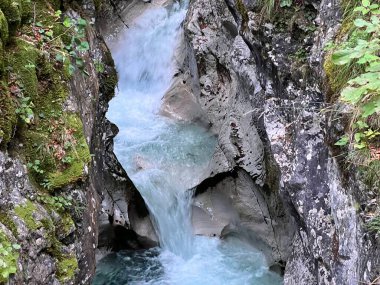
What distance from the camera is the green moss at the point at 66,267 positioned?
4.19 m

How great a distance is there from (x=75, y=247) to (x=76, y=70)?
2.33 meters

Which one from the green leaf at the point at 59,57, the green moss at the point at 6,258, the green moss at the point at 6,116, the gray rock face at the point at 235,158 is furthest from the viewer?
the gray rock face at the point at 235,158

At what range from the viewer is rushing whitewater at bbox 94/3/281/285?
827cm

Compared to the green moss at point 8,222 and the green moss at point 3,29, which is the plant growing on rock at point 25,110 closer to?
the green moss at point 3,29

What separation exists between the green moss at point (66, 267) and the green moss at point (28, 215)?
0.52m

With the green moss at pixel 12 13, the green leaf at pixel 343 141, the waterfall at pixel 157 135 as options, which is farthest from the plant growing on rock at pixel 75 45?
the waterfall at pixel 157 135

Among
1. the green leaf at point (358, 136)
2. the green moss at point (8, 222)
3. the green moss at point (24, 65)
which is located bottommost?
the green moss at point (8, 222)

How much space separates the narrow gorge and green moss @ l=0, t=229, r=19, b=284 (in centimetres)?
1

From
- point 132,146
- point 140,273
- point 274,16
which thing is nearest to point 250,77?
point 274,16

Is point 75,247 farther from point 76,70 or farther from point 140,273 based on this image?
point 140,273

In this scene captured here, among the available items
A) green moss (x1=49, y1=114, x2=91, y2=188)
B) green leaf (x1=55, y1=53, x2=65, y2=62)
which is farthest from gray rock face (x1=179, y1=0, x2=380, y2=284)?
green leaf (x1=55, y1=53, x2=65, y2=62)

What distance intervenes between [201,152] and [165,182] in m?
1.42

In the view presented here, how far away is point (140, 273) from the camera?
27.3 ft

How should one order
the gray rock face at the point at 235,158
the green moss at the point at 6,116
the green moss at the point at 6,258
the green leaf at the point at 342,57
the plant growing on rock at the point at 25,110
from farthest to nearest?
the gray rock face at the point at 235,158, the plant growing on rock at the point at 25,110, the green moss at the point at 6,116, the green leaf at the point at 342,57, the green moss at the point at 6,258
